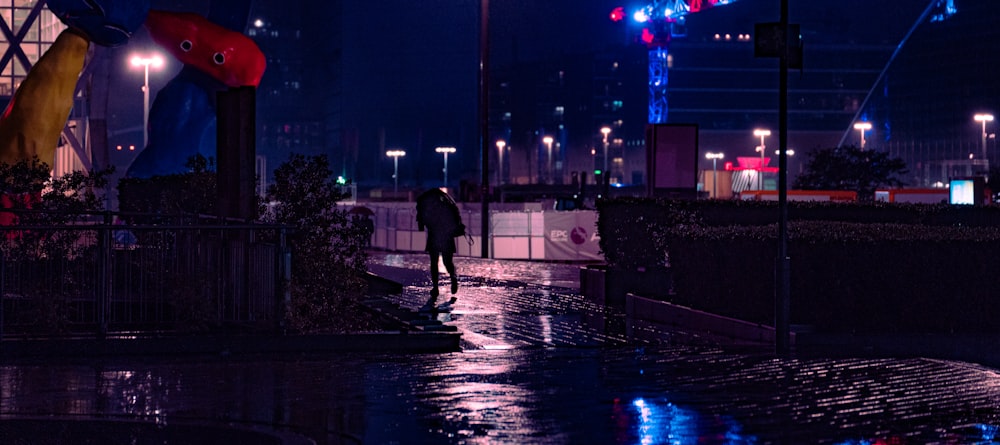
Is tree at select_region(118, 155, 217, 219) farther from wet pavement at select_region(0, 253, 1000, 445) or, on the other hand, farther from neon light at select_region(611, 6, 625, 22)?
neon light at select_region(611, 6, 625, 22)

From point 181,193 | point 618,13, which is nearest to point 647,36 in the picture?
point 618,13

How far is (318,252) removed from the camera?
16.9 meters

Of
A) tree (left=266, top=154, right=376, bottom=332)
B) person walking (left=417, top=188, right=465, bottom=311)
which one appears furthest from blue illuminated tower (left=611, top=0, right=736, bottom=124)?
tree (left=266, top=154, right=376, bottom=332)

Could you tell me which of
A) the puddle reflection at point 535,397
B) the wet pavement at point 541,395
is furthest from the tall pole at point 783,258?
the puddle reflection at point 535,397

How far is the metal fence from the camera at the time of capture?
15.5 metres

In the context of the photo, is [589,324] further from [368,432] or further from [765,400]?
[368,432]

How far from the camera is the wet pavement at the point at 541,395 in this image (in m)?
10.4

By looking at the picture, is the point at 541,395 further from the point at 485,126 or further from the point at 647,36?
the point at 647,36

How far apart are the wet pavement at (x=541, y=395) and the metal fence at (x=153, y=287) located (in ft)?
3.93

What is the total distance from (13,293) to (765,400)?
8731 mm

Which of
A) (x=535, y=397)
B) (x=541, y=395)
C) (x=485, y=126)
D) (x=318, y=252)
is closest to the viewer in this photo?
(x=535, y=397)

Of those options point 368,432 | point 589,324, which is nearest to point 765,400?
point 368,432

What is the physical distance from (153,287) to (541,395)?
18.8 feet

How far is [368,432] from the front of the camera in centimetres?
1038
